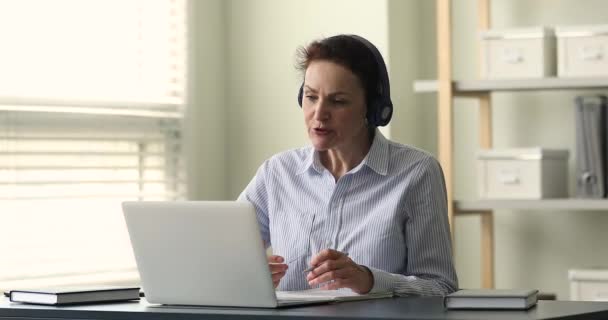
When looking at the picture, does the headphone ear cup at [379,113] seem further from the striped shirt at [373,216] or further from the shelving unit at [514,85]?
the shelving unit at [514,85]

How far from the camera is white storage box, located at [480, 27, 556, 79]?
11.5ft

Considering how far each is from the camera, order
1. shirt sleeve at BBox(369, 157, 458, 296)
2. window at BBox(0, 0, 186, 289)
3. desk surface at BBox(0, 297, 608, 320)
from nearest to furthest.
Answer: desk surface at BBox(0, 297, 608, 320) < shirt sleeve at BBox(369, 157, 458, 296) < window at BBox(0, 0, 186, 289)

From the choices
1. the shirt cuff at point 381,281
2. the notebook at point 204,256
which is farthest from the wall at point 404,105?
the notebook at point 204,256

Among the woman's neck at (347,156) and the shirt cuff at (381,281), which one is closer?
the shirt cuff at (381,281)

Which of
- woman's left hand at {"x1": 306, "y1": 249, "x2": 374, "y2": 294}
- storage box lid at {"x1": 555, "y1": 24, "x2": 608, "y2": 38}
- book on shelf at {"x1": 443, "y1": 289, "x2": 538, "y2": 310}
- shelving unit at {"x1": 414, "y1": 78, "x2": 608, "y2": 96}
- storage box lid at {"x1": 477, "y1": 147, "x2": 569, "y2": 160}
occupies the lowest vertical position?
book on shelf at {"x1": 443, "y1": 289, "x2": 538, "y2": 310}

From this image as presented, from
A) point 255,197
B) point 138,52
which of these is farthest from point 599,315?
point 138,52

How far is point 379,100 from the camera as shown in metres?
2.52

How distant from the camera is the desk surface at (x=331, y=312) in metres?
1.82

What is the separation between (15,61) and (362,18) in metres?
1.17

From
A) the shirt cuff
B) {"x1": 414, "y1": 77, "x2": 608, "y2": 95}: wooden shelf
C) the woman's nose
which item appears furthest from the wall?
the shirt cuff

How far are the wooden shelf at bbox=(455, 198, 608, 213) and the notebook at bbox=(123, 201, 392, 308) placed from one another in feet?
4.97

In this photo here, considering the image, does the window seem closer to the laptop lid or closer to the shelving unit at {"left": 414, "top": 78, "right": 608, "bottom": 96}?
the shelving unit at {"left": 414, "top": 78, "right": 608, "bottom": 96}

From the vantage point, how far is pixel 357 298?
2111mm

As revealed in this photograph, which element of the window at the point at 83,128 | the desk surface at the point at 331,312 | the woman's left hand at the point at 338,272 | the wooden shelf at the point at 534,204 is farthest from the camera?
the wooden shelf at the point at 534,204
